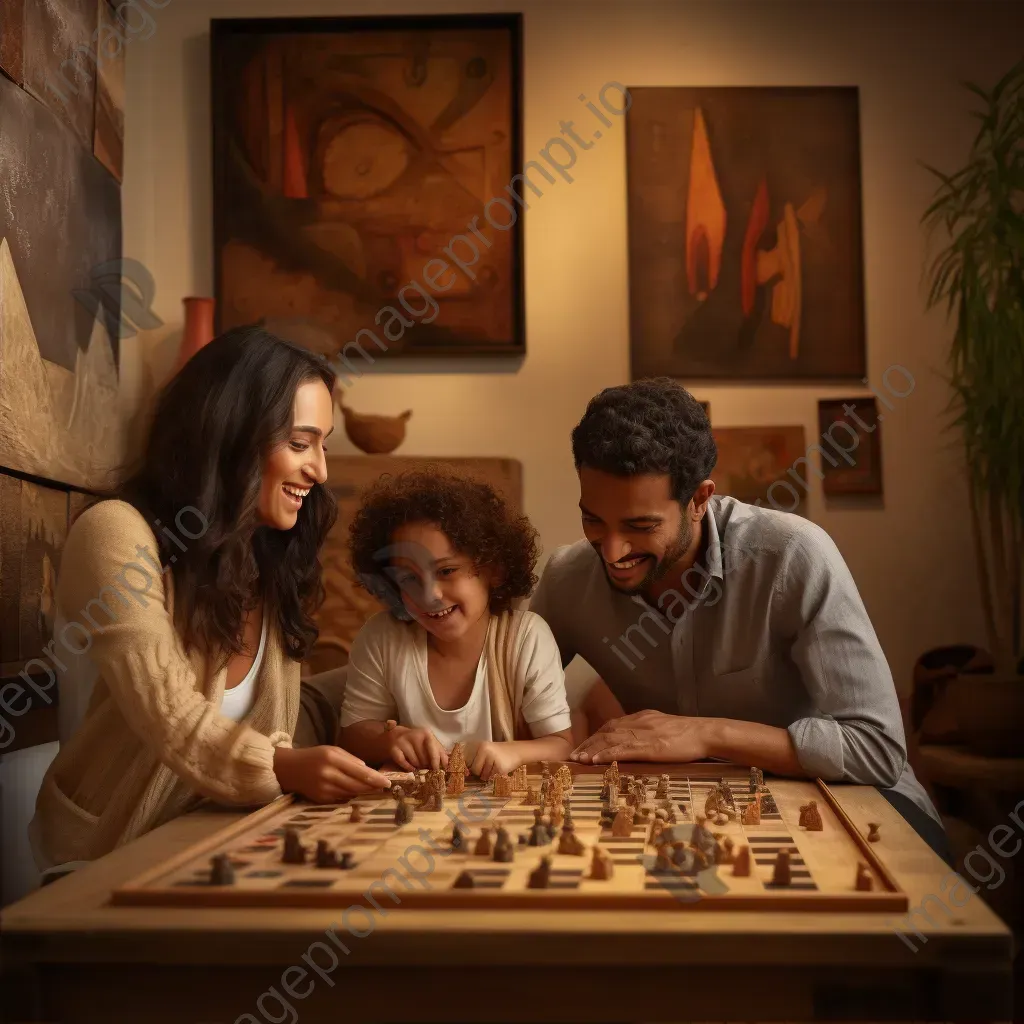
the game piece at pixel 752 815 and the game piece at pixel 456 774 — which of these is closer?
the game piece at pixel 752 815

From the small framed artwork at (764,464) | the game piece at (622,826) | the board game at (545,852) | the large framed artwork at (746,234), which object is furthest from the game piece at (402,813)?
the large framed artwork at (746,234)

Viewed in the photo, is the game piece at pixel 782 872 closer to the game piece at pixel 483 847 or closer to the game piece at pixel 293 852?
the game piece at pixel 483 847

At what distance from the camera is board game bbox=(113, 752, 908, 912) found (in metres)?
1.42

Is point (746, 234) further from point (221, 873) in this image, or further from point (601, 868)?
point (221, 873)

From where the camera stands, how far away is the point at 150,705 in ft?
6.67

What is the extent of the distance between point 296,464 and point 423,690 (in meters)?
0.59

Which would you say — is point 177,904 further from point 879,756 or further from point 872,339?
point 872,339

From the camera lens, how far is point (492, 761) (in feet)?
7.70

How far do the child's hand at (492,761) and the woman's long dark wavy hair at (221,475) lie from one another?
1.63 ft

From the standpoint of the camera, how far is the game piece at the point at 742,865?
1511mm

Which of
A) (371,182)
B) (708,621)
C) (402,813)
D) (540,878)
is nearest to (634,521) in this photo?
(708,621)

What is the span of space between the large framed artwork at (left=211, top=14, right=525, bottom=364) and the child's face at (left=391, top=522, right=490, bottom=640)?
2235 mm

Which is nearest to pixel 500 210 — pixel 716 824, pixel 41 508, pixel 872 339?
pixel 872 339

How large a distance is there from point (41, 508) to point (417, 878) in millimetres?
2472
